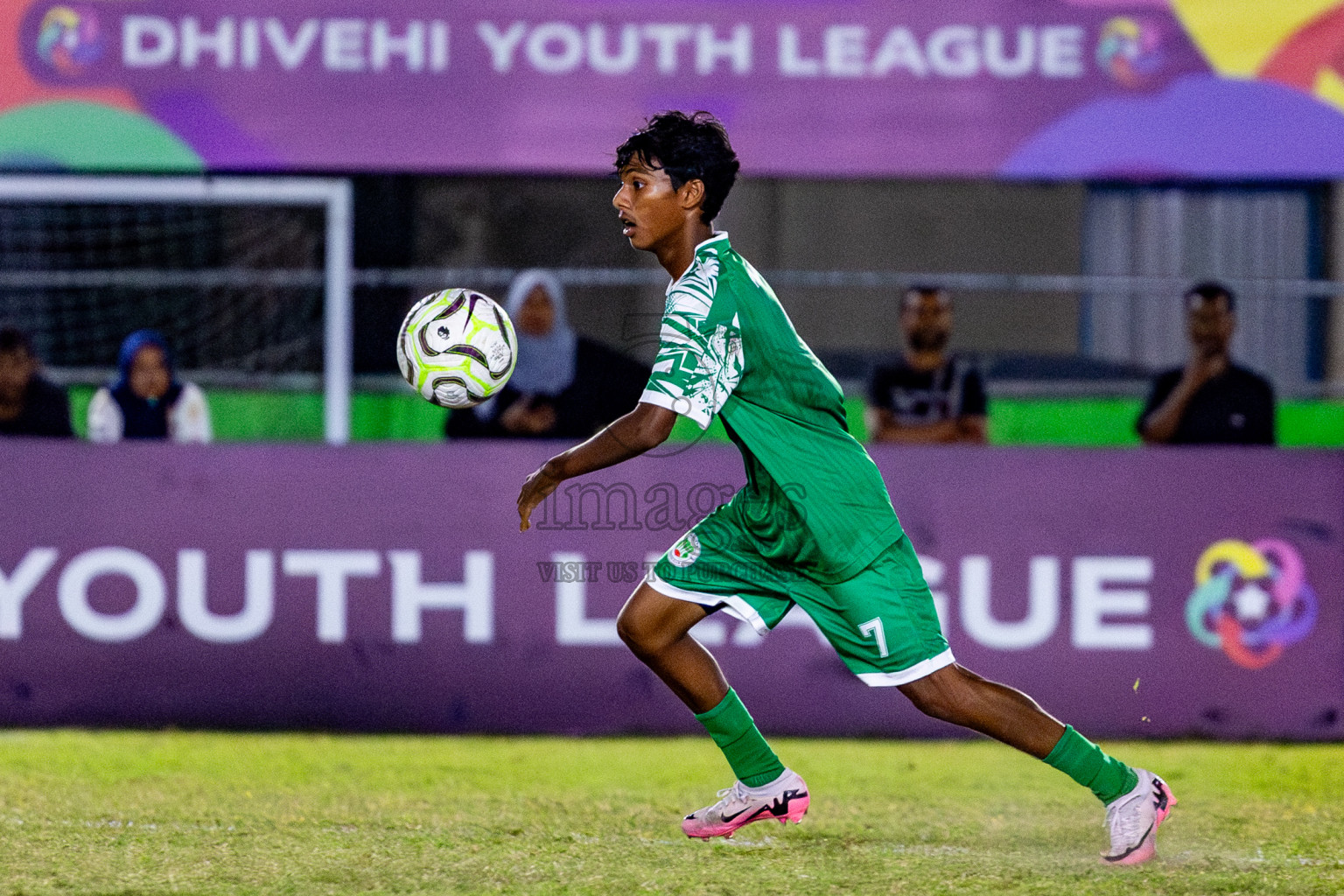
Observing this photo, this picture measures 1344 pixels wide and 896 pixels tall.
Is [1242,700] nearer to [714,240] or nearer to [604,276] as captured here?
[714,240]

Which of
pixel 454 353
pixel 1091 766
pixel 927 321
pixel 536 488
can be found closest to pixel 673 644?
pixel 536 488

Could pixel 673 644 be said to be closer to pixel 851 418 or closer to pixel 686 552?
pixel 686 552

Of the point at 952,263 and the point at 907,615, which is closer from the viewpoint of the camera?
the point at 907,615

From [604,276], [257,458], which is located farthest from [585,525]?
[604,276]

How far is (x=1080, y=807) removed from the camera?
200 inches

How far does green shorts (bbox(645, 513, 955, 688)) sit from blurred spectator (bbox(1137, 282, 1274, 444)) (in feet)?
11.0

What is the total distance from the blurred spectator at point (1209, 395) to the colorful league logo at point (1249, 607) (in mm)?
943

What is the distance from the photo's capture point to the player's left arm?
3.97 metres

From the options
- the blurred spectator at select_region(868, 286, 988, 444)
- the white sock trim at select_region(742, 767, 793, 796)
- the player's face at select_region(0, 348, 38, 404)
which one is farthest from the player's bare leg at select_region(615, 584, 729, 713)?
the player's face at select_region(0, 348, 38, 404)

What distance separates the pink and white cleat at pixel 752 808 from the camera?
4496 mm

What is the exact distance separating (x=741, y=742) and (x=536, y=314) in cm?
347

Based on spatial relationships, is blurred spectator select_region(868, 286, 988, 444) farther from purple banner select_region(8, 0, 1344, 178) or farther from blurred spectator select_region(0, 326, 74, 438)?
blurred spectator select_region(0, 326, 74, 438)

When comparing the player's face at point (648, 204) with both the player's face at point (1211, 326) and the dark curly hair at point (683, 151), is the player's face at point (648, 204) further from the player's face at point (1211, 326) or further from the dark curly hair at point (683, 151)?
the player's face at point (1211, 326)

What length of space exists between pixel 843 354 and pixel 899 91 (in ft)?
10.8
